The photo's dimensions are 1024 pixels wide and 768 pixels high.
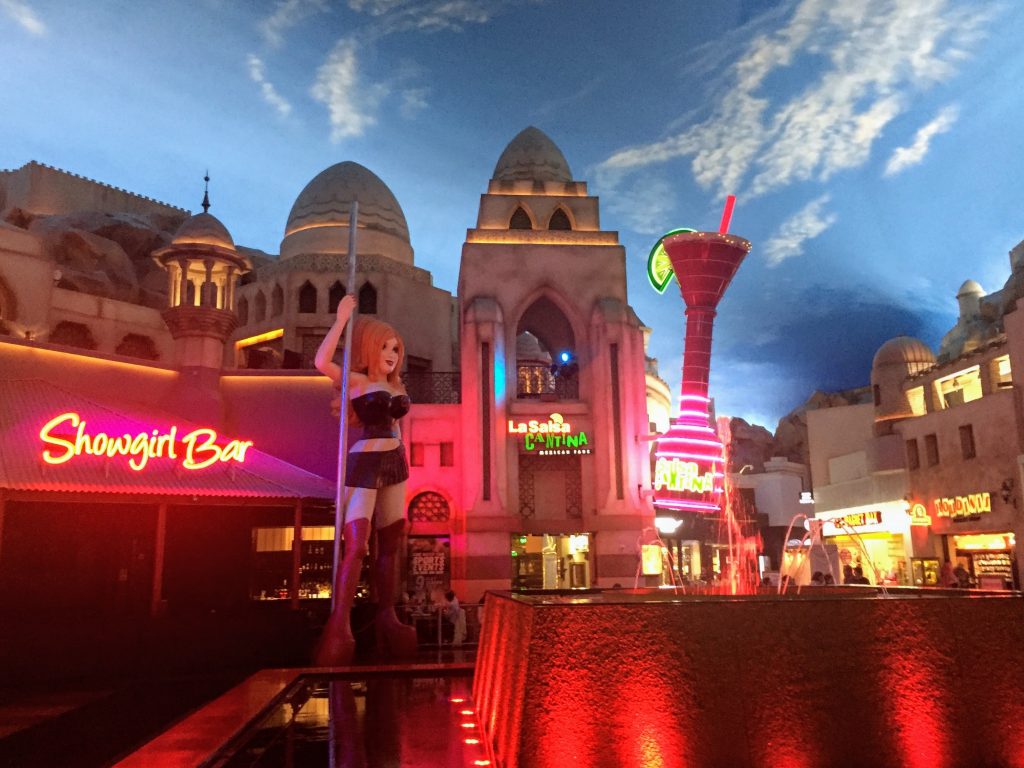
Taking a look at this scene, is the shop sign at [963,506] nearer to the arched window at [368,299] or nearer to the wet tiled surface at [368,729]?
the wet tiled surface at [368,729]

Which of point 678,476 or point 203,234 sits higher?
point 203,234

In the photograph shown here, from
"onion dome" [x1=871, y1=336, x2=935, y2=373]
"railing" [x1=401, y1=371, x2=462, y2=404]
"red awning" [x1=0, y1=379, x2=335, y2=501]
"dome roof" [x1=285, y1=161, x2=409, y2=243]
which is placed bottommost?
"red awning" [x1=0, y1=379, x2=335, y2=501]

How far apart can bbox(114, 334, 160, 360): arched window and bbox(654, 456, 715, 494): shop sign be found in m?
19.9

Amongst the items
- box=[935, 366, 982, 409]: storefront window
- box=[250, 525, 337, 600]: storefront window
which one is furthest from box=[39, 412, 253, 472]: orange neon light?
box=[935, 366, 982, 409]: storefront window

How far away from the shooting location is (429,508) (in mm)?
26188

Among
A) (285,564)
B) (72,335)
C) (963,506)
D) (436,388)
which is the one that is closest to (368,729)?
(285,564)

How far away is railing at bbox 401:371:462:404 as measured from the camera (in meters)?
28.5

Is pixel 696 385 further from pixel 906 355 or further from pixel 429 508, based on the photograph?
pixel 906 355

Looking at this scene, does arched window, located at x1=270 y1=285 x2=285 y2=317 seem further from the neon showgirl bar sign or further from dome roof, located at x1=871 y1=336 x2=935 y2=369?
dome roof, located at x1=871 y1=336 x2=935 y2=369

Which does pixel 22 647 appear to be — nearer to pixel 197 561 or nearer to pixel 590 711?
pixel 197 561

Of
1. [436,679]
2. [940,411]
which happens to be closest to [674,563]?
[940,411]

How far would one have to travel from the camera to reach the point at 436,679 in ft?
Result: 42.1

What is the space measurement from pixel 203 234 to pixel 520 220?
442 inches

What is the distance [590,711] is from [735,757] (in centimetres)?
108
